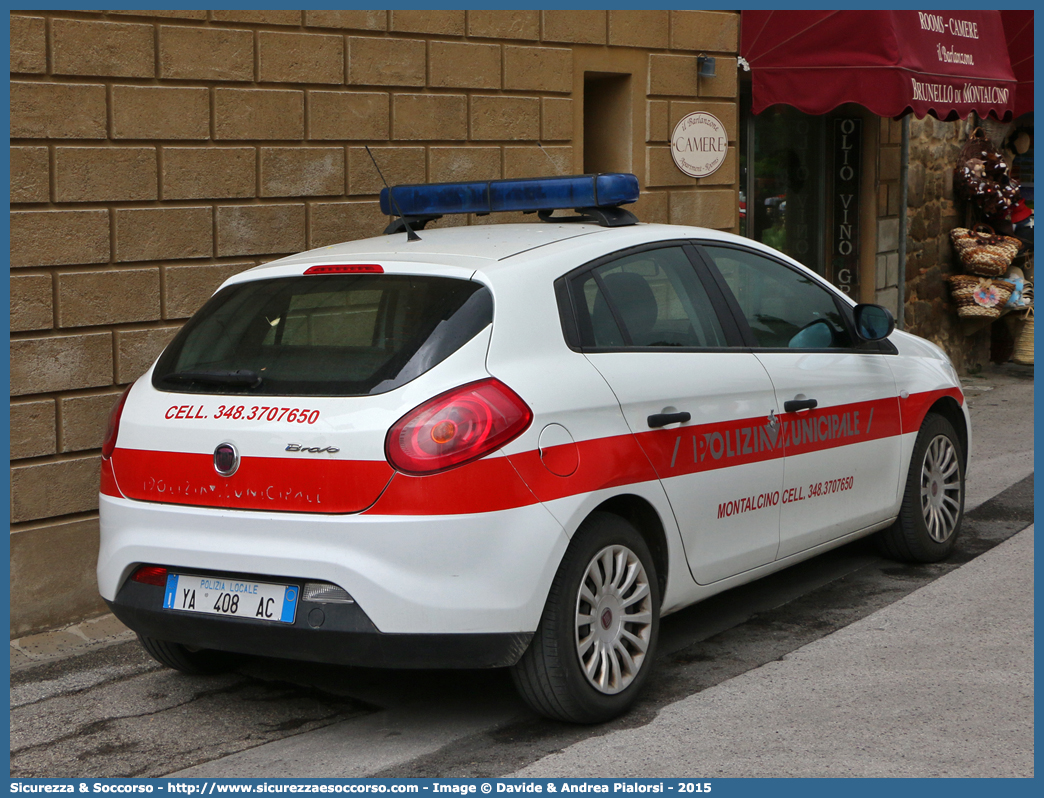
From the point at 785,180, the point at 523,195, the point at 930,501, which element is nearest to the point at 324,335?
the point at 523,195

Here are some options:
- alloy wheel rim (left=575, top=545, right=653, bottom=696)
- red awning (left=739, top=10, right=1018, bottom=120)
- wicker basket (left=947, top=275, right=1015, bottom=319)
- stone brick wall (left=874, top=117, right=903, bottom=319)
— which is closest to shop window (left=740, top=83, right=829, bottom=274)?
stone brick wall (left=874, top=117, right=903, bottom=319)

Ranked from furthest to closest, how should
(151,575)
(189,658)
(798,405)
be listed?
(798,405)
(189,658)
(151,575)

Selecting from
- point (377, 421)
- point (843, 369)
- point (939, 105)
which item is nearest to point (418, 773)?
point (377, 421)

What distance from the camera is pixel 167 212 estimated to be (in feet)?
21.5

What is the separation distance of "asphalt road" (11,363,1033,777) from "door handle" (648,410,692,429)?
971 millimetres

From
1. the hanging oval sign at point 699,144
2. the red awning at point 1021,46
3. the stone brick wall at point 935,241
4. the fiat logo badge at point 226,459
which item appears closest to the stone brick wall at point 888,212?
the stone brick wall at point 935,241

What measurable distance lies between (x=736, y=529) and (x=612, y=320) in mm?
972

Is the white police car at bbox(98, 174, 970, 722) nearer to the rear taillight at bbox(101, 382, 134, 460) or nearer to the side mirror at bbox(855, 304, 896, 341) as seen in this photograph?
the rear taillight at bbox(101, 382, 134, 460)

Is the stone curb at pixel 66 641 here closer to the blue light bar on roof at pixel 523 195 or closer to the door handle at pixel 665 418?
the blue light bar on roof at pixel 523 195

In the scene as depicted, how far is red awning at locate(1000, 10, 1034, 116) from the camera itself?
43.8ft

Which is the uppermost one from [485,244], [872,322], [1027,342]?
[485,244]

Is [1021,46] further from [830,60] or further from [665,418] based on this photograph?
[665,418]

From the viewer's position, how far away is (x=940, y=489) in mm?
6348

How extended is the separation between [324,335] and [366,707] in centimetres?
135
